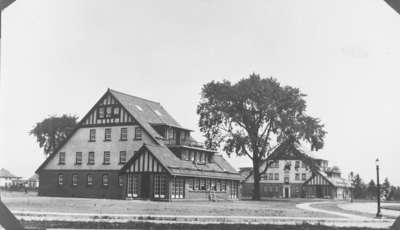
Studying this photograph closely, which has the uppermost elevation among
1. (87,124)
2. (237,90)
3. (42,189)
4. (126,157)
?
(237,90)

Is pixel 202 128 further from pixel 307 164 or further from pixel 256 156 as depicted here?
pixel 307 164

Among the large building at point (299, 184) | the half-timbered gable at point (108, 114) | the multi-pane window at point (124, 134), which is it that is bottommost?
the large building at point (299, 184)

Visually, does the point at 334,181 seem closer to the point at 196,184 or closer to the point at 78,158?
the point at 196,184

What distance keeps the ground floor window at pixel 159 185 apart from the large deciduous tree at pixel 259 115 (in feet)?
46.9

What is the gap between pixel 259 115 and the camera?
186ft

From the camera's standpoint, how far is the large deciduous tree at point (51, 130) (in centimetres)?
8325

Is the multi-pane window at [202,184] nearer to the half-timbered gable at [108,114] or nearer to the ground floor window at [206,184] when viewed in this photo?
the ground floor window at [206,184]

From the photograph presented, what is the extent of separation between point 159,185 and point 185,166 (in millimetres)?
3853

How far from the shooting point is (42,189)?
176 ft

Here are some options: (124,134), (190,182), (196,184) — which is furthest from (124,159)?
(196,184)

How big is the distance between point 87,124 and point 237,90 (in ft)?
55.6

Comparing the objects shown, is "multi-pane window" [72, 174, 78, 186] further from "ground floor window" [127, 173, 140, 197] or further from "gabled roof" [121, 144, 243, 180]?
"gabled roof" [121, 144, 243, 180]

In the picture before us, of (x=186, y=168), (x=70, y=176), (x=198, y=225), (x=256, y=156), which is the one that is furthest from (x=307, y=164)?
(x=198, y=225)

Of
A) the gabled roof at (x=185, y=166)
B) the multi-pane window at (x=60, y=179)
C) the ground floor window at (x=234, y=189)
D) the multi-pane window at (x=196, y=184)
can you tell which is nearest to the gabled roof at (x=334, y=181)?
the ground floor window at (x=234, y=189)
